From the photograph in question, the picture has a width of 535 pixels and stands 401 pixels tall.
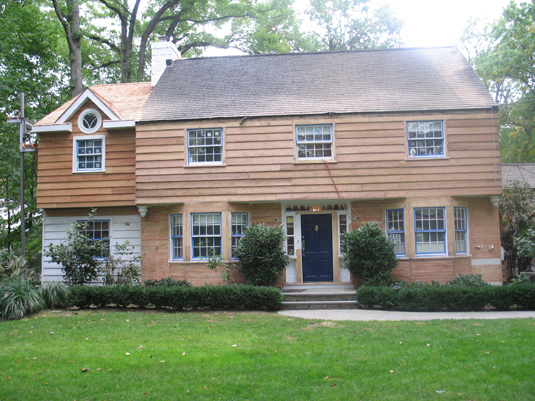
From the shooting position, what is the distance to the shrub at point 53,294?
12.7 m

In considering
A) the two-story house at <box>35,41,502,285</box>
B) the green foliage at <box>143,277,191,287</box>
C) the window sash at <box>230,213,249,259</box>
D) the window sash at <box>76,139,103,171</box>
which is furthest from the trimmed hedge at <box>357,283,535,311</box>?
the window sash at <box>76,139,103,171</box>

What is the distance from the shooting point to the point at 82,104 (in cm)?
1595

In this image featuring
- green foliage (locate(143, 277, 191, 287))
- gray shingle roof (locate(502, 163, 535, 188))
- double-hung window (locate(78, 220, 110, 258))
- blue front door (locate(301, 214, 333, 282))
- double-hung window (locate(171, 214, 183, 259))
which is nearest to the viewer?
green foliage (locate(143, 277, 191, 287))

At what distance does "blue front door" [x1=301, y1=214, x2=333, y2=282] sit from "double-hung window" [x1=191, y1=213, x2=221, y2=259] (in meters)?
2.77

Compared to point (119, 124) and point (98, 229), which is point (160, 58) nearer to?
point (119, 124)

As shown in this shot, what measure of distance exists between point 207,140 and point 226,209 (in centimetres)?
234

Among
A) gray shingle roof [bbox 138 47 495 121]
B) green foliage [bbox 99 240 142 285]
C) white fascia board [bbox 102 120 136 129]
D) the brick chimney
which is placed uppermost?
the brick chimney

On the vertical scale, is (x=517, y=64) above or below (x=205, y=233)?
above

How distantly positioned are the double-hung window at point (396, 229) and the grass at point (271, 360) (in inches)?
178

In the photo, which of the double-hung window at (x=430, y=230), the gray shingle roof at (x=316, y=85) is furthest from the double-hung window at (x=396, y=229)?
the gray shingle roof at (x=316, y=85)

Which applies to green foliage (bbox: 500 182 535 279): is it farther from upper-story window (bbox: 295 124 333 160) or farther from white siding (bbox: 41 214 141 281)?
white siding (bbox: 41 214 141 281)

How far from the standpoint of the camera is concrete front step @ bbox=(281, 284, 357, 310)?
42.5 ft

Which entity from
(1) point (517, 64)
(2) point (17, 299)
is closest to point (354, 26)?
(1) point (517, 64)

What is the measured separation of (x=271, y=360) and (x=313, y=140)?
28.8ft
